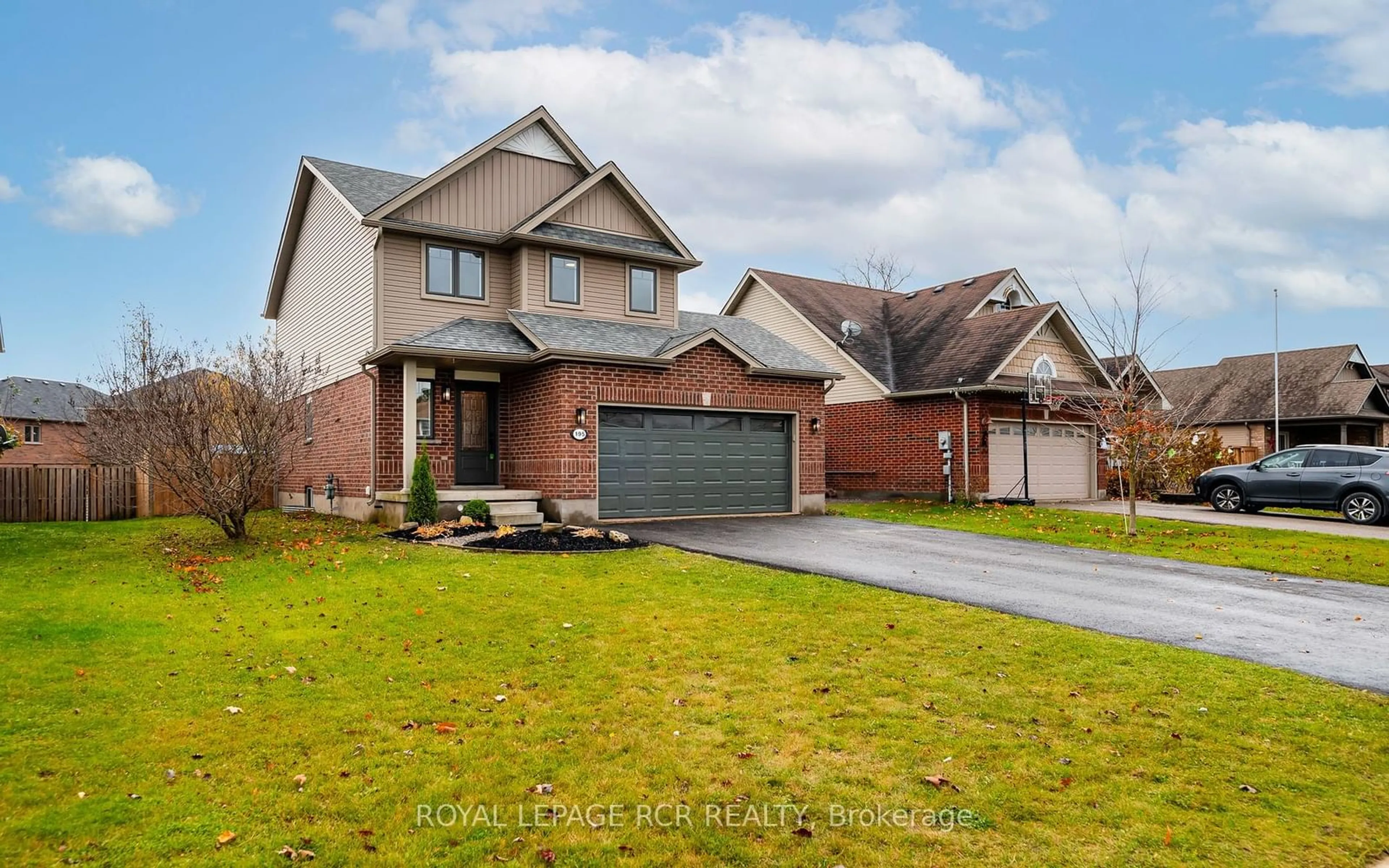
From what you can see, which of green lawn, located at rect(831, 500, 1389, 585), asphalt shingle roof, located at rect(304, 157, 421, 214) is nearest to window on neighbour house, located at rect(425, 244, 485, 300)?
asphalt shingle roof, located at rect(304, 157, 421, 214)

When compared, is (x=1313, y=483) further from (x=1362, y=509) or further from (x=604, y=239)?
(x=604, y=239)

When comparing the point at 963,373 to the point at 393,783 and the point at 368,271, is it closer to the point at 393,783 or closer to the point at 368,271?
the point at 368,271

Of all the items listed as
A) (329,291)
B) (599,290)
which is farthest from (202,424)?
(599,290)

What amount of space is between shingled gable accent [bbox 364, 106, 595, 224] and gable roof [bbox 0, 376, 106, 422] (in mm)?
36683

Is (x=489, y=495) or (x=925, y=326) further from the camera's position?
(x=925, y=326)

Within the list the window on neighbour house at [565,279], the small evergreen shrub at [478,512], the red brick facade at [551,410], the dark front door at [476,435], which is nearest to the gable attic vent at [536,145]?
the window on neighbour house at [565,279]

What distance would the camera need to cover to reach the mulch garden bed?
12.5m

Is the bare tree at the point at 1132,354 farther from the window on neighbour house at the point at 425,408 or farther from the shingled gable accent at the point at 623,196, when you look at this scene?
the window on neighbour house at the point at 425,408

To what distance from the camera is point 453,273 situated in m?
18.0

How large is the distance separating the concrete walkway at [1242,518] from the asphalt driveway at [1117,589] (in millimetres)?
6815

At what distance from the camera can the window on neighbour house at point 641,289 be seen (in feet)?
64.4

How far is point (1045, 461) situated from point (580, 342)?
14958mm

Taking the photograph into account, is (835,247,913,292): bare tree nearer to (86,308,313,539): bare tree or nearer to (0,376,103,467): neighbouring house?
(86,308,313,539): bare tree

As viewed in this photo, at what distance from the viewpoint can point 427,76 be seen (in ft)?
58.8
